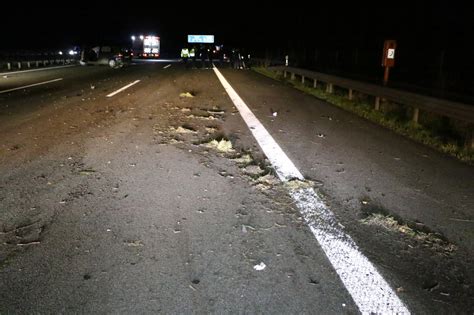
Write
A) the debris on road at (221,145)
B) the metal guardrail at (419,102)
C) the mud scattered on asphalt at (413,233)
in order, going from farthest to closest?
the metal guardrail at (419,102), the debris on road at (221,145), the mud scattered on asphalt at (413,233)

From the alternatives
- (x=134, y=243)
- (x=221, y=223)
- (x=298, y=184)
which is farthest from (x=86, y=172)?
(x=298, y=184)

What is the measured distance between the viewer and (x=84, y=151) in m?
7.19

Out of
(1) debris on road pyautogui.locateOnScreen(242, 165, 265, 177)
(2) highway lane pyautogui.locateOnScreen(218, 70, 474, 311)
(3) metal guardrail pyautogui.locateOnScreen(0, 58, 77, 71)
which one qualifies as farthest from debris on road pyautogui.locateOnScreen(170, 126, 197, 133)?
(3) metal guardrail pyautogui.locateOnScreen(0, 58, 77, 71)

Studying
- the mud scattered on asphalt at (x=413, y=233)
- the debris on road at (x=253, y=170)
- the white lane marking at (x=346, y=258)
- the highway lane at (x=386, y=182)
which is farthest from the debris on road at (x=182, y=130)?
the mud scattered on asphalt at (x=413, y=233)

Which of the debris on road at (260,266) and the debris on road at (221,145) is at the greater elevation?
the debris on road at (221,145)

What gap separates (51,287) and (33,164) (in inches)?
145

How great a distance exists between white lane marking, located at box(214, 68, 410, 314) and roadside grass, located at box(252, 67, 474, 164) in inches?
146

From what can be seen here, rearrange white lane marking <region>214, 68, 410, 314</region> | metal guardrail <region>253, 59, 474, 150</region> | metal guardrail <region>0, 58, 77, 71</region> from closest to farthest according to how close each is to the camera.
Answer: white lane marking <region>214, 68, 410, 314</region> < metal guardrail <region>253, 59, 474, 150</region> < metal guardrail <region>0, 58, 77, 71</region>

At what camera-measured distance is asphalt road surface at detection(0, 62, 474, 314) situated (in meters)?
3.17

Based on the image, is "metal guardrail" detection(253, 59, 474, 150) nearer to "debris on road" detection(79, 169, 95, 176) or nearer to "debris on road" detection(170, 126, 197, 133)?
"debris on road" detection(170, 126, 197, 133)

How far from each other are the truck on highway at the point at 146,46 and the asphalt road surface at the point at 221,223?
5517 centimetres

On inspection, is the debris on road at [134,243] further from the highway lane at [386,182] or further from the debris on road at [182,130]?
the debris on road at [182,130]

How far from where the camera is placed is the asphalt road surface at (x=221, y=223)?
3.17m

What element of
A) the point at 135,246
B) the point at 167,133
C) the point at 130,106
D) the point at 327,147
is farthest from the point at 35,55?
the point at 135,246
